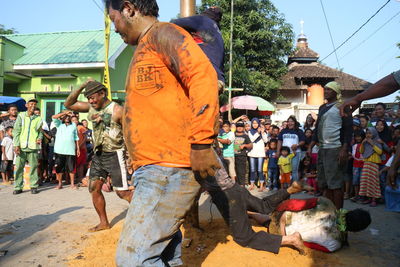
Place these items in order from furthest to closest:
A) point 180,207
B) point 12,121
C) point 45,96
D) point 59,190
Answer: point 45,96, point 12,121, point 59,190, point 180,207

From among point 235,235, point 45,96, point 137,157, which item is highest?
point 45,96

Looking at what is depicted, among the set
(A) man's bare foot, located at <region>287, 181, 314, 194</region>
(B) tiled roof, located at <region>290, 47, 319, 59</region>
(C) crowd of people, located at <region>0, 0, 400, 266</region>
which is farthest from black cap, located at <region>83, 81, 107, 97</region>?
(B) tiled roof, located at <region>290, 47, 319, 59</region>

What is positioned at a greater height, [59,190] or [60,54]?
[60,54]

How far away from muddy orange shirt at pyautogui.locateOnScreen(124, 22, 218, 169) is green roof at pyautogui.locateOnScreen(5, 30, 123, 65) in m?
12.6

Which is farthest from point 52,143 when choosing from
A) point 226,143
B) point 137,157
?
point 137,157

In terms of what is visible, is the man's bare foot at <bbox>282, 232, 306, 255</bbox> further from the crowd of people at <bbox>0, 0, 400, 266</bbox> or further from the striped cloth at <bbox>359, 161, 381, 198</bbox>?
the striped cloth at <bbox>359, 161, 381, 198</bbox>

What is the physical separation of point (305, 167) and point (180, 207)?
7.41 m

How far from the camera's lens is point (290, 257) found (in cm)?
361

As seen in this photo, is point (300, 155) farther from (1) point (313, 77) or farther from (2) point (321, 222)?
(1) point (313, 77)

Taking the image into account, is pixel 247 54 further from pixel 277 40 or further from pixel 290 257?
pixel 290 257

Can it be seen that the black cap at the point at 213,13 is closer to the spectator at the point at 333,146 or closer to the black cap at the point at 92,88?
the black cap at the point at 92,88

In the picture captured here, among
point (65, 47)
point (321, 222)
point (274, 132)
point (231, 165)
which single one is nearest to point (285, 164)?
point (231, 165)

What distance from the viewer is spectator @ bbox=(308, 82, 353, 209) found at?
4.59 metres

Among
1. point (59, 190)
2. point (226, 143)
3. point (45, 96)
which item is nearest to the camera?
point (59, 190)
